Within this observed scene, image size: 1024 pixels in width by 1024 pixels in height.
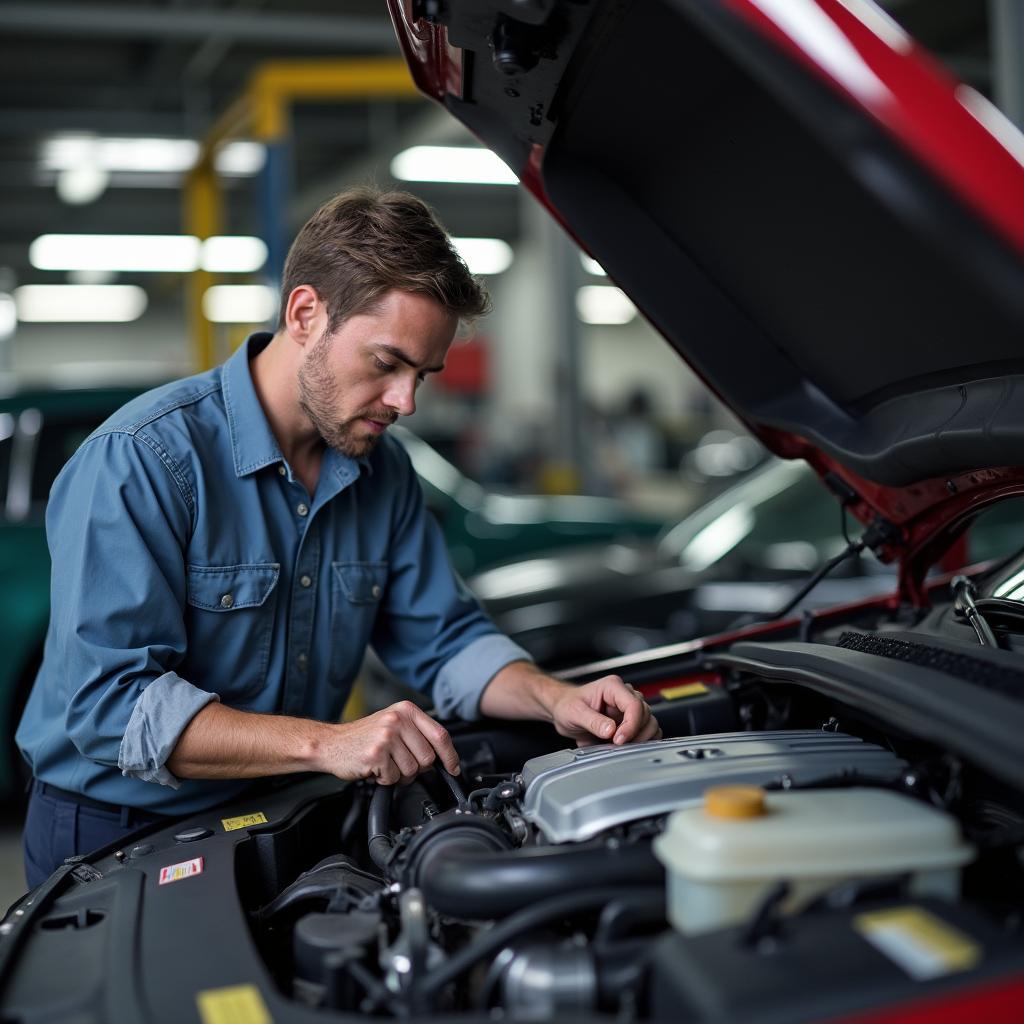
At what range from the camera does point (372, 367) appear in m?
1.79

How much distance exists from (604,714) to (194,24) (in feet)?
22.2

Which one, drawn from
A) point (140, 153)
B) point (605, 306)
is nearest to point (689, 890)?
point (140, 153)

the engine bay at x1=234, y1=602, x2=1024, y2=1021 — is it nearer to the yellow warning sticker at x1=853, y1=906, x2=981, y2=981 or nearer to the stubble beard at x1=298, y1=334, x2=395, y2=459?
the yellow warning sticker at x1=853, y1=906, x2=981, y2=981

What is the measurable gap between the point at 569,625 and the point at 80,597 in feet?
7.98

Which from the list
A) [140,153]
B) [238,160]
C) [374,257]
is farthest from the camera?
[238,160]

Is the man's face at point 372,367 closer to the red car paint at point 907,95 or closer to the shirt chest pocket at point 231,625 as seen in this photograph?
the shirt chest pocket at point 231,625

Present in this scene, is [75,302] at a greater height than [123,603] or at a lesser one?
greater

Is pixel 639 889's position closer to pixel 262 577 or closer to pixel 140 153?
pixel 262 577

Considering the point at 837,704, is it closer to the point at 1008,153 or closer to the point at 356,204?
the point at 1008,153

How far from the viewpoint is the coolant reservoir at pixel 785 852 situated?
3.53 feet

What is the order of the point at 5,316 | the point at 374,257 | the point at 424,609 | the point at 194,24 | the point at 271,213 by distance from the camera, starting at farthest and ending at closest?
the point at 5,316, the point at 194,24, the point at 271,213, the point at 424,609, the point at 374,257

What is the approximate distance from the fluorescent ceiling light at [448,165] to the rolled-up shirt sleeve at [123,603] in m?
9.32

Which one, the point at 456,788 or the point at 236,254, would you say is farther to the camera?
the point at 236,254

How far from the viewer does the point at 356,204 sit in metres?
1.83
